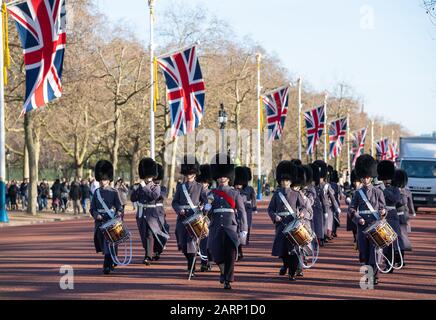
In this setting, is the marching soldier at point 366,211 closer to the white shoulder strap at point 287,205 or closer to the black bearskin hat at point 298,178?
the white shoulder strap at point 287,205

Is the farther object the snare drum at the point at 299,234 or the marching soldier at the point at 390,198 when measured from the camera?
the marching soldier at the point at 390,198

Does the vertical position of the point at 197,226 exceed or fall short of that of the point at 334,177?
it falls short

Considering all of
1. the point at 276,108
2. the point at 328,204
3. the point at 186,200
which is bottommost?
the point at 328,204

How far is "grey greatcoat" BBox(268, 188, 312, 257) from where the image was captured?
585 inches

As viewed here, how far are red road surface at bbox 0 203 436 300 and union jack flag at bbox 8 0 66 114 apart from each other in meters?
4.99

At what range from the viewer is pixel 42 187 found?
47.3 meters

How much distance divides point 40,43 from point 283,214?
43.1ft

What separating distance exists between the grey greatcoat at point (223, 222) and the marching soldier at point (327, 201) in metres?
7.94

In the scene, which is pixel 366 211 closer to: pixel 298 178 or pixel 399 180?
pixel 298 178

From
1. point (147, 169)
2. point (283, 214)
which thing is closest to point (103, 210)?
point (147, 169)

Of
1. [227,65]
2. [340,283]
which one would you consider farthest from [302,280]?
[227,65]

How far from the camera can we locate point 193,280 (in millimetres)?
14945

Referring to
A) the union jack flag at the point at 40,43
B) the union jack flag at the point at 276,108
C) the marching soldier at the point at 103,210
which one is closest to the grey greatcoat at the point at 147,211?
the marching soldier at the point at 103,210

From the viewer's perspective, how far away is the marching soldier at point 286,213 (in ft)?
48.8
